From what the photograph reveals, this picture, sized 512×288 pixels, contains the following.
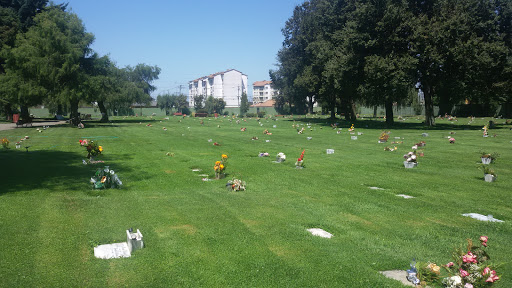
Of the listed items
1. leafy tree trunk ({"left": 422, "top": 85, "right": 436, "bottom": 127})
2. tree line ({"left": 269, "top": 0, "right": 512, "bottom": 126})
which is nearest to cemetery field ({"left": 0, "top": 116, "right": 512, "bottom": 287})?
tree line ({"left": 269, "top": 0, "right": 512, "bottom": 126})

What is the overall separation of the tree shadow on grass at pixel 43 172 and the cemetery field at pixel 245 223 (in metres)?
0.06

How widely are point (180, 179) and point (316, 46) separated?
34.7 m

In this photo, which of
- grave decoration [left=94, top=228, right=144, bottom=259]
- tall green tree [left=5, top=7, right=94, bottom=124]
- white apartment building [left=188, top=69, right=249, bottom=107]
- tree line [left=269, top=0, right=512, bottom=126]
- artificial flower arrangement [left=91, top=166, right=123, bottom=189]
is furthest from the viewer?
white apartment building [left=188, top=69, right=249, bottom=107]

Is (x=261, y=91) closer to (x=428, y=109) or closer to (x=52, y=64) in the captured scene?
(x=52, y=64)

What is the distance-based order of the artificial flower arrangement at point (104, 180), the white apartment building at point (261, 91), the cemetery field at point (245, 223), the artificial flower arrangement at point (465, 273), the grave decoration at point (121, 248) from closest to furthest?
the artificial flower arrangement at point (465, 273) < the cemetery field at point (245, 223) < the grave decoration at point (121, 248) < the artificial flower arrangement at point (104, 180) < the white apartment building at point (261, 91)

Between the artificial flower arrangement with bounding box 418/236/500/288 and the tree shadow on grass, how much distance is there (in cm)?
777

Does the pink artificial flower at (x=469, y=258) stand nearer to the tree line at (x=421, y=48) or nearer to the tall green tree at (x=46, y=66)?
the tree line at (x=421, y=48)

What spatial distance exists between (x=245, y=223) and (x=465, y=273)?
3.47 metres

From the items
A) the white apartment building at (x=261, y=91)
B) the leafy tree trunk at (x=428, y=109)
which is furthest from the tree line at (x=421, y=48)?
the white apartment building at (x=261, y=91)

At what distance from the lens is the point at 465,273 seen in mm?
4051

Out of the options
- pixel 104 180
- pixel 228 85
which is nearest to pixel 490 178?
pixel 104 180

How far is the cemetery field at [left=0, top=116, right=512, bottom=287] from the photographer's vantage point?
455cm

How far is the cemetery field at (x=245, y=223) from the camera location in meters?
4.55

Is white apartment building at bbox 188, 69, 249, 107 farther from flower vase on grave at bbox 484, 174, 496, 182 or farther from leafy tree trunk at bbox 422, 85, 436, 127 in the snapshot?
flower vase on grave at bbox 484, 174, 496, 182
